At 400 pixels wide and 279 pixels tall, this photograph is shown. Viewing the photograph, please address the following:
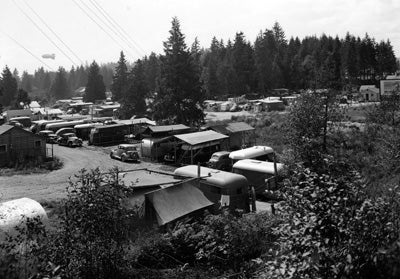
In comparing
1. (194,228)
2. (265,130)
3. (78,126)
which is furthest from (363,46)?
(194,228)

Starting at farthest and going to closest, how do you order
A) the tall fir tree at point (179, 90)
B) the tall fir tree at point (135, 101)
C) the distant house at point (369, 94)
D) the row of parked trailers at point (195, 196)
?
the distant house at point (369, 94)
the tall fir tree at point (135, 101)
the tall fir tree at point (179, 90)
the row of parked trailers at point (195, 196)

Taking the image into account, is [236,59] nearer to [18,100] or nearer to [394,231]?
[18,100]

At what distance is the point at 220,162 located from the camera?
2770 cm

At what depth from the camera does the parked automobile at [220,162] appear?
90.2 feet

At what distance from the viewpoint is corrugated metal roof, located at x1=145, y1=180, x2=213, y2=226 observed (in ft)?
44.1

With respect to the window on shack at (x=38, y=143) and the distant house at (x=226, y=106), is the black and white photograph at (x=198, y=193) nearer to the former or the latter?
the window on shack at (x=38, y=143)

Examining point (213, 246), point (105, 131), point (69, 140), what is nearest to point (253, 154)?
point (213, 246)

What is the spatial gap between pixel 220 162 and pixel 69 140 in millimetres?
18949

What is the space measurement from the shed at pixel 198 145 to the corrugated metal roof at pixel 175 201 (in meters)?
13.7

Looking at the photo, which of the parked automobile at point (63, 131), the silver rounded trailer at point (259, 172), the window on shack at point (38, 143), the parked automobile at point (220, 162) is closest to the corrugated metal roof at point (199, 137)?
the parked automobile at point (220, 162)

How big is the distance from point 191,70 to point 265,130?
10.3 meters

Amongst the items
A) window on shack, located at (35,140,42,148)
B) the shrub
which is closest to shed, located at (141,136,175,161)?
window on shack, located at (35,140,42,148)

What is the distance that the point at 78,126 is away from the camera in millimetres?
43969

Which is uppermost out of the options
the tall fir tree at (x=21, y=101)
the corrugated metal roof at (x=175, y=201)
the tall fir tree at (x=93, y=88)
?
the tall fir tree at (x=93, y=88)
